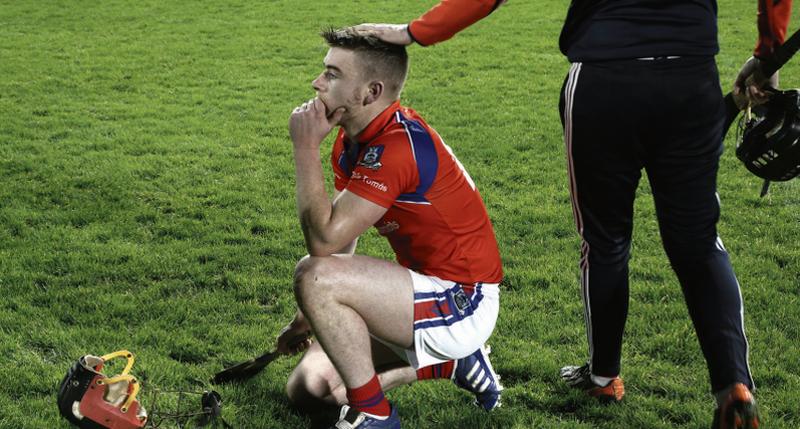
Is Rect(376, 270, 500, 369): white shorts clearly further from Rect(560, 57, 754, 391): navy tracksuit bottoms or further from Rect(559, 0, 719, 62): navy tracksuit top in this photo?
Rect(559, 0, 719, 62): navy tracksuit top

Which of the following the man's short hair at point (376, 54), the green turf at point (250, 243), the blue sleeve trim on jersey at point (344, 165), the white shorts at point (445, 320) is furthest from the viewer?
the green turf at point (250, 243)

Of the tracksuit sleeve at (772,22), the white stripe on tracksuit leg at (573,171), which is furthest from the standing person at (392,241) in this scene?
the tracksuit sleeve at (772,22)

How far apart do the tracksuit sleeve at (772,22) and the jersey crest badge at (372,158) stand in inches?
54.7

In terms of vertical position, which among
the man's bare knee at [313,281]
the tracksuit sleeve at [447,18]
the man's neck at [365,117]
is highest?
the tracksuit sleeve at [447,18]

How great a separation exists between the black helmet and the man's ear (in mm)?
1425

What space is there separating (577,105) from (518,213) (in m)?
3.06

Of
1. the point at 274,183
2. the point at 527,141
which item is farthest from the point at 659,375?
the point at 527,141

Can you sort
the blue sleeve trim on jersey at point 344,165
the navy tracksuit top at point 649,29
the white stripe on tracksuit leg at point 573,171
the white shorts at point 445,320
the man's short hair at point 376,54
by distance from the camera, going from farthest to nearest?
the blue sleeve trim on jersey at point 344,165
the white shorts at point 445,320
the man's short hair at point 376,54
the white stripe on tracksuit leg at point 573,171
the navy tracksuit top at point 649,29

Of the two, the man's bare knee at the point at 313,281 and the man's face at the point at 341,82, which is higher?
the man's face at the point at 341,82

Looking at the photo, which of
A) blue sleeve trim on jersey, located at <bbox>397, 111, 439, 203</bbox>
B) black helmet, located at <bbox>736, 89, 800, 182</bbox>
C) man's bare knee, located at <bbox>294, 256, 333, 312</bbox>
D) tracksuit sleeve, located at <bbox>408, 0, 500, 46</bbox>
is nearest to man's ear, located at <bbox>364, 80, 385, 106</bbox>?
blue sleeve trim on jersey, located at <bbox>397, 111, 439, 203</bbox>

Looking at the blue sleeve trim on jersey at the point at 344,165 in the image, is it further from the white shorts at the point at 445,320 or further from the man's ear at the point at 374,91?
the white shorts at the point at 445,320

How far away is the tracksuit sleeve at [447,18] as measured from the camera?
9.43 ft

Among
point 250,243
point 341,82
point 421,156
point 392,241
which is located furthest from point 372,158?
point 250,243

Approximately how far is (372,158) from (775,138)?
149cm
